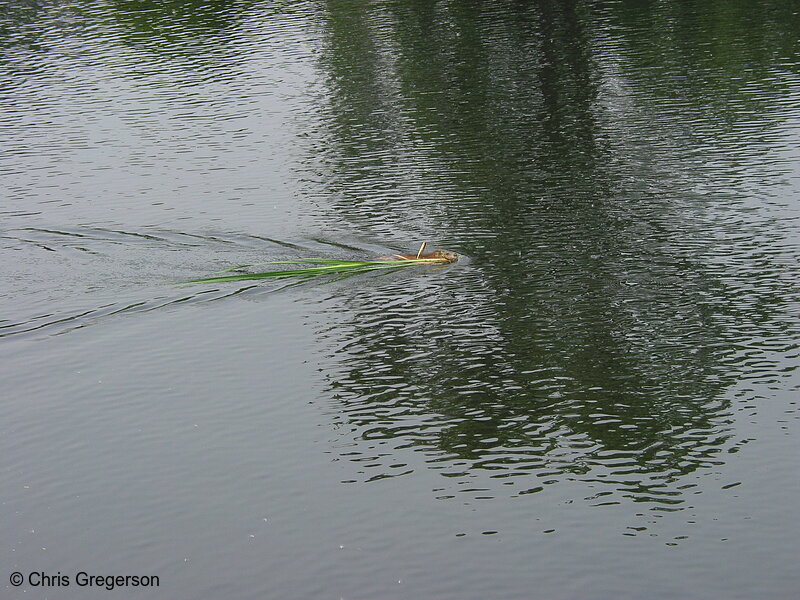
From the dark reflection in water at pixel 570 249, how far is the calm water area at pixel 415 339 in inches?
2.9

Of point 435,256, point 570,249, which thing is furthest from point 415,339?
point 570,249

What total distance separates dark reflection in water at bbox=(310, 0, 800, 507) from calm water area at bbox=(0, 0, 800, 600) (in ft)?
0.24

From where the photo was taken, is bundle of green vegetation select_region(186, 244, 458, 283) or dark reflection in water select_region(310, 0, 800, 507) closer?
dark reflection in water select_region(310, 0, 800, 507)

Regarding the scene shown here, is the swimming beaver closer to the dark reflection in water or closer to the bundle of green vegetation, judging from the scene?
the bundle of green vegetation

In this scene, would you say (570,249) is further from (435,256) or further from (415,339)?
(415,339)

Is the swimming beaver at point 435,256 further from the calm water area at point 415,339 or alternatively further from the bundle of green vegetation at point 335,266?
the calm water area at point 415,339

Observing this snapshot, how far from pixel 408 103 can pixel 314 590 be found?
2208cm

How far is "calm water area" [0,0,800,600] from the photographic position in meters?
13.4

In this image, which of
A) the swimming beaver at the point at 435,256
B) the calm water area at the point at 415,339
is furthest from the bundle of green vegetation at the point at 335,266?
the calm water area at the point at 415,339

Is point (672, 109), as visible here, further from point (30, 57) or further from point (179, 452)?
point (30, 57)

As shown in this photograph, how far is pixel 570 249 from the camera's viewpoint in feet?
70.7

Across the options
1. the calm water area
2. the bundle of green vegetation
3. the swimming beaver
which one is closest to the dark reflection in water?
the calm water area

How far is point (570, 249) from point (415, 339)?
459 centimetres

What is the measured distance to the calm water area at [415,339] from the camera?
13.4m
